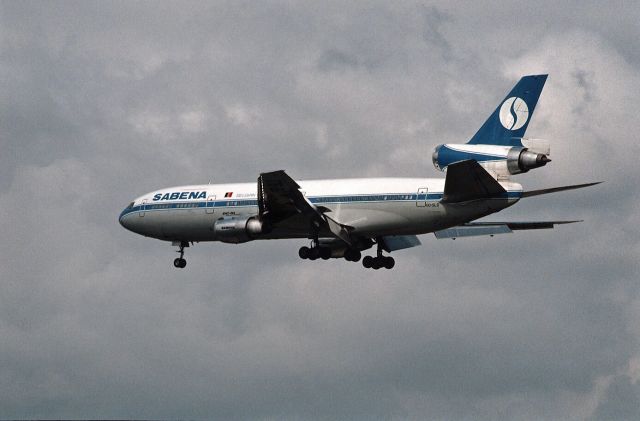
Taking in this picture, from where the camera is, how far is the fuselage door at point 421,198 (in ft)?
255

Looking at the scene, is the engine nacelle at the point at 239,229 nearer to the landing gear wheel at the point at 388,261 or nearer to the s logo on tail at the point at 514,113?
the landing gear wheel at the point at 388,261

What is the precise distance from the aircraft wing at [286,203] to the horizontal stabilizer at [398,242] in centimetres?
523

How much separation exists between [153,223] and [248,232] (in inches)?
340

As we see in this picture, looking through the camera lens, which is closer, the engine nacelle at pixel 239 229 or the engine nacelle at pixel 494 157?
the engine nacelle at pixel 494 157

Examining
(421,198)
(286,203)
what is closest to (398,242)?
(286,203)

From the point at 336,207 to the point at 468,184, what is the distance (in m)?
9.43

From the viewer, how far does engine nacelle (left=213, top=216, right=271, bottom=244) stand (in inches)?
3194

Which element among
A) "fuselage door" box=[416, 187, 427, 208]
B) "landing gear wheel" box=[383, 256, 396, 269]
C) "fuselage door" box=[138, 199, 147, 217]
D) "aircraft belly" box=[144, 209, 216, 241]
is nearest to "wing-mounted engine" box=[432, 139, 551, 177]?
"fuselage door" box=[416, 187, 427, 208]

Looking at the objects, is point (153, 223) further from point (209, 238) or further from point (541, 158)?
point (541, 158)

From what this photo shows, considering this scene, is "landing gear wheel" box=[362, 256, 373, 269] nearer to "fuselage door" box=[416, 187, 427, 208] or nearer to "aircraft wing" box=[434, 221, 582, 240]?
"aircraft wing" box=[434, 221, 582, 240]

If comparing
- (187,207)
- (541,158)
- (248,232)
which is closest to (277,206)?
(248,232)

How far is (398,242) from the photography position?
88.1 meters

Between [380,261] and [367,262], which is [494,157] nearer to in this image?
[380,261]

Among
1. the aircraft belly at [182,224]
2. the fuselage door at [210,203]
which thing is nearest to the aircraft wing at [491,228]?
the fuselage door at [210,203]
